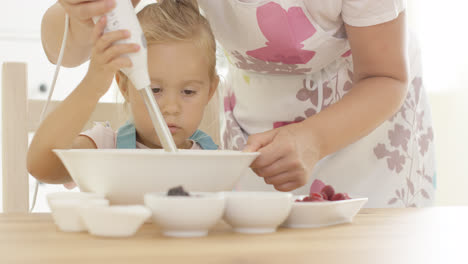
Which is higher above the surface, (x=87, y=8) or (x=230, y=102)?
(x=87, y=8)

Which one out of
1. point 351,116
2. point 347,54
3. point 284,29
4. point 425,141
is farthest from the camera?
point 425,141

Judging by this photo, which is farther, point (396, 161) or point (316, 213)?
point (396, 161)

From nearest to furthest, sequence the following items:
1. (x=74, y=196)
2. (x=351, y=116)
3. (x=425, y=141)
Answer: (x=74, y=196)
(x=351, y=116)
(x=425, y=141)

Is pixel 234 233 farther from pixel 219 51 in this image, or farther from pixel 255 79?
pixel 219 51

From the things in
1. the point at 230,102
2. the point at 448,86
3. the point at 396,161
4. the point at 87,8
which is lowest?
the point at 448,86

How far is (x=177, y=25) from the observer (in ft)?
3.60

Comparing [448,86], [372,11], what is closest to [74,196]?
[372,11]

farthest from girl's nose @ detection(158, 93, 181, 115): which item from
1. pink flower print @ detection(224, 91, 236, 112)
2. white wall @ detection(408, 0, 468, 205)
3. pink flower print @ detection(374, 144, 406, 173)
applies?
white wall @ detection(408, 0, 468, 205)

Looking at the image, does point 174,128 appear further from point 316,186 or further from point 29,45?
point 29,45

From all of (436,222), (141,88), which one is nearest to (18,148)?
(141,88)

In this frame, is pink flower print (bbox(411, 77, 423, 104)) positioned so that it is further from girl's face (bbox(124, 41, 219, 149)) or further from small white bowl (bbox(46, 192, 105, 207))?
small white bowl (bbox(46, 192, 105, 207))

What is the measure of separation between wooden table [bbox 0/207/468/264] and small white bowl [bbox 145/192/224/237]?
0.5 inches

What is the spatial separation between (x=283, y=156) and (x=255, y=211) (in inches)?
9.8

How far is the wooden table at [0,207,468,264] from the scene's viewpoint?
0.42 m
